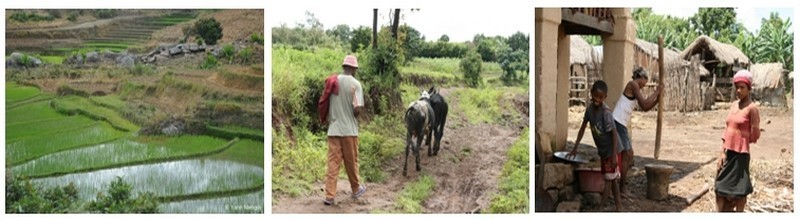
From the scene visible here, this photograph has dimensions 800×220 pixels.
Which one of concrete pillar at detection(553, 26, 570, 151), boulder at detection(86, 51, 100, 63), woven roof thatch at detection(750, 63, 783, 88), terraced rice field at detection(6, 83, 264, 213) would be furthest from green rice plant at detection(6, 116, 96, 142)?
woven roof thatch at detection(750, 63, 783, 88)

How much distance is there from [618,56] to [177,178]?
452 cm

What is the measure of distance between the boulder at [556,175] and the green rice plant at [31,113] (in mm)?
3747

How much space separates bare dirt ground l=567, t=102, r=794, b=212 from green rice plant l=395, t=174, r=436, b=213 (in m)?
1.31

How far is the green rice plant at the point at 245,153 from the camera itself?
5703mm

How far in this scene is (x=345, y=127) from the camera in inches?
224

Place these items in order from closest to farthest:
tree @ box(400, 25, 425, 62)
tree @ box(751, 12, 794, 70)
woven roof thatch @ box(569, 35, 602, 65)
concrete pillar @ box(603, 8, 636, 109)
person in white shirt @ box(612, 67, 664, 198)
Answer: tree @ box(400, 25, 425, 62), person in white shirt @ box(612, 67, 664, 198), concrete pillar @ box(603, 8, 636, 109), tree @ box(751, 12, 794, 70), woven roof thatch @ box(569, 35, 602, 65)

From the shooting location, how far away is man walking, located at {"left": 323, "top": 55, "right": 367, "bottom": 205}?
568 cm

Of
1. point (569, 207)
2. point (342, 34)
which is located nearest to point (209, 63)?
point (342, 34)

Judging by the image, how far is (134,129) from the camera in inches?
229

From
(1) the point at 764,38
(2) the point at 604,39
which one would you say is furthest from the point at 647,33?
(2) the point at 604,39

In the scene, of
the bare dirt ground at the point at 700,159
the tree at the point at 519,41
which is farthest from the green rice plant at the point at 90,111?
the bare dirt ground at the point at 700,159

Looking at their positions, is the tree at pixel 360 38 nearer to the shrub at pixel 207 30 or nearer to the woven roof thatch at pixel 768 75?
the shrub at pixel 207 30

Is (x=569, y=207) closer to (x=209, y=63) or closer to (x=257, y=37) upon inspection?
(x=257, y=37)

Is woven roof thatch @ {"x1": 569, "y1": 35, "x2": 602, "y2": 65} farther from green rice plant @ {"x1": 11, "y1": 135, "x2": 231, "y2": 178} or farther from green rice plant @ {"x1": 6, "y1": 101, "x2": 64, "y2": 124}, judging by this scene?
green rice plant @ {"x1": 6, "y1": 101, "x2": 64, "y2": 124}
